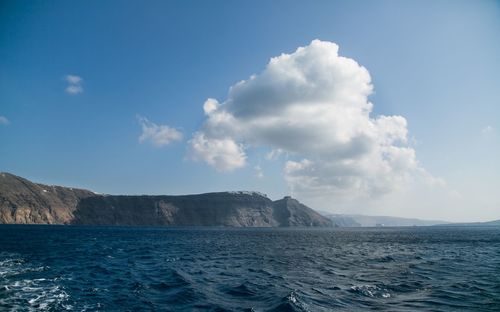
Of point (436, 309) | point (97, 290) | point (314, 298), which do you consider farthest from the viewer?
point (97, 290)

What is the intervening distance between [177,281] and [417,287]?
2196cm

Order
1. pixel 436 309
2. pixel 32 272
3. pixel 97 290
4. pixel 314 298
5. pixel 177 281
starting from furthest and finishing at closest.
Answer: pixel 32 272, pixel 177 281, pixel 97 290, pixel 314 298, pixel 436 309

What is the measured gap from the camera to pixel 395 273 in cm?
3428

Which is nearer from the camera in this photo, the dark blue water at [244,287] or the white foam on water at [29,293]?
the white foam on water at [29,293]

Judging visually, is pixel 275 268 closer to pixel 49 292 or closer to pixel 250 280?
pixel 250 280

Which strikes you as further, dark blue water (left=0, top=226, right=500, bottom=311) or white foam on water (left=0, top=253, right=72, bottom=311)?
dark blue water (left=0, top=226, right=500, bottom=311)

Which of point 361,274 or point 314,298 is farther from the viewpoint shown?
point 361,274

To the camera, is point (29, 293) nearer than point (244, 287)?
Yes

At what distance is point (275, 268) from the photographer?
38375 mm

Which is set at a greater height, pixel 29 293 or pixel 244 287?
pixel 244 287

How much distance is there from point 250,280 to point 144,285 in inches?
391

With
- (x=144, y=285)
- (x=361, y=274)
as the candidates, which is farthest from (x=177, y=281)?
(x=361, y=274)

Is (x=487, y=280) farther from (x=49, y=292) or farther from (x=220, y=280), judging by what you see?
(x=49, y=292)

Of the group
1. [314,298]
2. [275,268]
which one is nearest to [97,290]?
[314,298]
